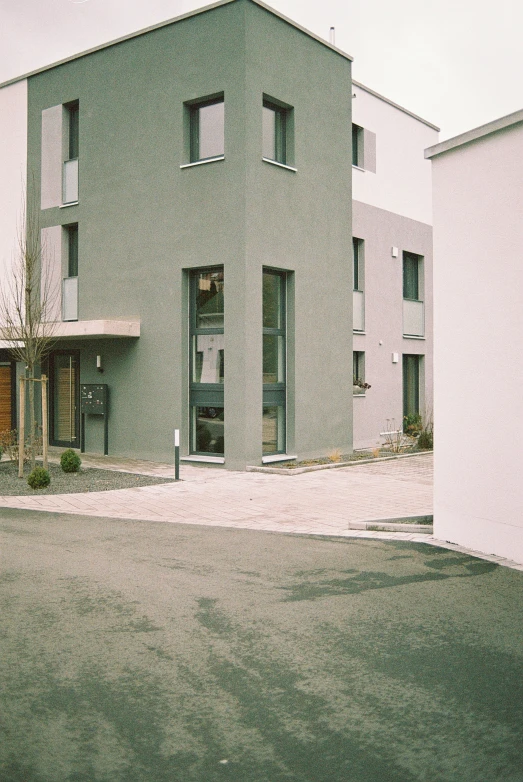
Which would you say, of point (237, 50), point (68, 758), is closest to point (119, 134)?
point (237, 50)

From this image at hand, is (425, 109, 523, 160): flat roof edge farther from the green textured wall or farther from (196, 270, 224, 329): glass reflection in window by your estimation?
(196, 270, 224, 329): glass reflection in window

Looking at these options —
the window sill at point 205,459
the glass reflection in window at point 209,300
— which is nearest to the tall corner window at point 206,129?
the glass reflection in window at point 209,300

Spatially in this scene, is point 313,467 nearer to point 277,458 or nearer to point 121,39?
A: point 277,458

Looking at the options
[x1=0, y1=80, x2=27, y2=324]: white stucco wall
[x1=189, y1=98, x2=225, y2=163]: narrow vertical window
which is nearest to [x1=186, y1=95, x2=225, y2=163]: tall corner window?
[x1=189, y1=98, x2=225, y2=163]: narrow vertical window

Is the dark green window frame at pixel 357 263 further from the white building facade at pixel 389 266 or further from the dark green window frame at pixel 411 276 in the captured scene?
the dark green window frame at pixel 411 276

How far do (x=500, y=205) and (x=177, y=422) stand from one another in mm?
9242

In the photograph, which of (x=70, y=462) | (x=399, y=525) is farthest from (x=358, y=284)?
(x=399, y=525)

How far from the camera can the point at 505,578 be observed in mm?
6383

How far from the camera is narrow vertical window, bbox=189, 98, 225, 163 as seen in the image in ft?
49.3

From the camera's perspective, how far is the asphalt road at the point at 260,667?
326 cm

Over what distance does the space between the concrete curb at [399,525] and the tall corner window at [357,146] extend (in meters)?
12.6

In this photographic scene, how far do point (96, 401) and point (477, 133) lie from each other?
36.6 ft

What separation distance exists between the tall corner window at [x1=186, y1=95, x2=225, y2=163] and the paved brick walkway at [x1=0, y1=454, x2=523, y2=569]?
6.16 metres

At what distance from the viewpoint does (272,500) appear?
11.0 meters
